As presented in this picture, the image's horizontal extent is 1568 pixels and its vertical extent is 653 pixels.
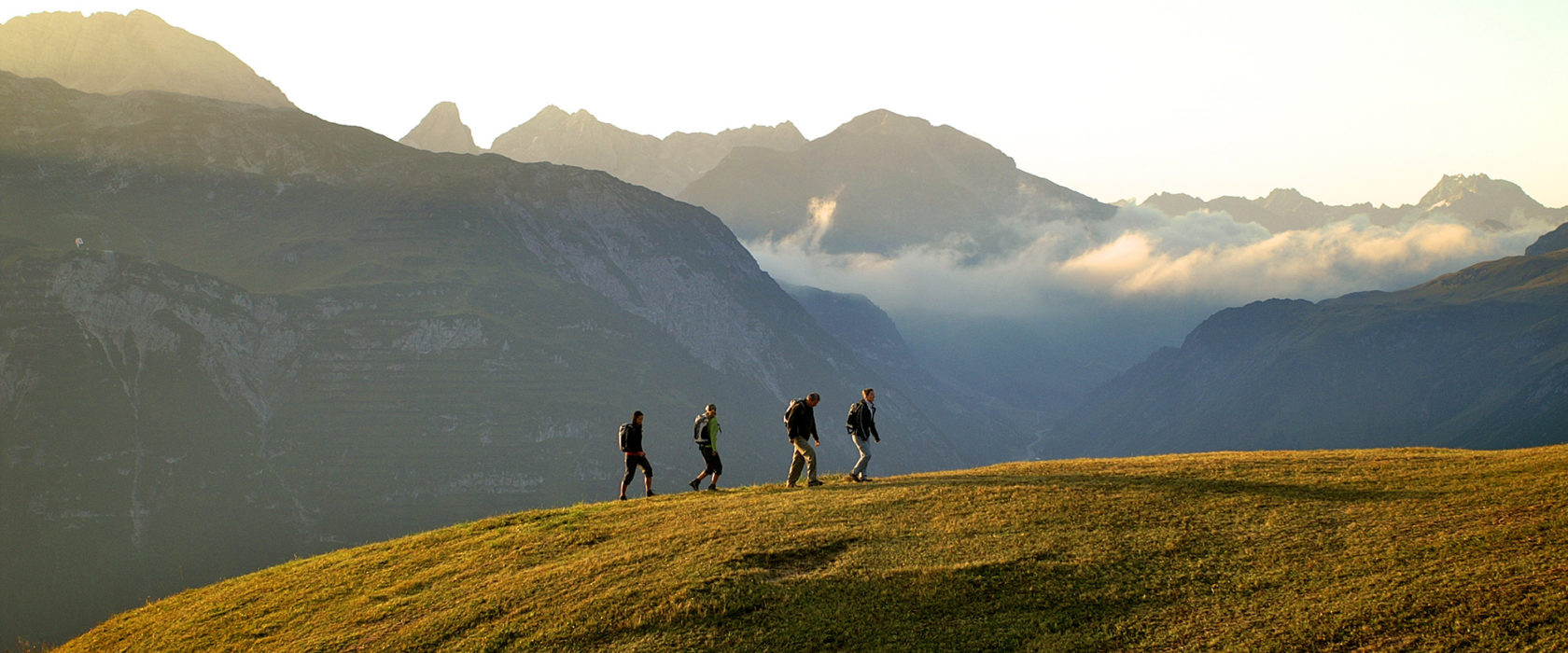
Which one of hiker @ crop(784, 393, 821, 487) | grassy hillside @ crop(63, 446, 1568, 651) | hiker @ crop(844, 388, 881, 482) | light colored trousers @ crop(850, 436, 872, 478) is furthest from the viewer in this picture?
hiker @ crop(844, 388, 881, 482)

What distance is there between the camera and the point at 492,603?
2183cm

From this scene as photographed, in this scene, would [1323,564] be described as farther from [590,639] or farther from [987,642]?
[590,639]

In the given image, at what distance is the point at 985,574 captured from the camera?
2111 centimetres

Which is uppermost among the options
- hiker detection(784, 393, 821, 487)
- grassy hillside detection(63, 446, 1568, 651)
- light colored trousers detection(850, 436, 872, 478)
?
hiker detection(784, 393, 821, 487)

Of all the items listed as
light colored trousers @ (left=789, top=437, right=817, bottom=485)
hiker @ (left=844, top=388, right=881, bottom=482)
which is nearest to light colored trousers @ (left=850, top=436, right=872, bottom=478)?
hiker @ (left=844, top=388, right=881, bottom=482)

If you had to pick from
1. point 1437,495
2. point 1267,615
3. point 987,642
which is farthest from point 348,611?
point 1437,495

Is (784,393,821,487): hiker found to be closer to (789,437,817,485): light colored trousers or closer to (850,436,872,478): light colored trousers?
(789,437,817,485): light colored trousers

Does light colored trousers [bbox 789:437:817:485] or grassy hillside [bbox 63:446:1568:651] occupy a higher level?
light colored trousers [bbox 789:437:817:485]

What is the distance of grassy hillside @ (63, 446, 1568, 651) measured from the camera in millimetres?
17891

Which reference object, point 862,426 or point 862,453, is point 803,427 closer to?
point 862,426

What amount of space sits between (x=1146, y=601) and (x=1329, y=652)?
12.1 feet

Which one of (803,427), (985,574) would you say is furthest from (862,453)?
(985,574)

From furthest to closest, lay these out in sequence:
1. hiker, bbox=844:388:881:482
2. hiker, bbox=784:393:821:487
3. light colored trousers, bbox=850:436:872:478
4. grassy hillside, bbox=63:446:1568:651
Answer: hiker, bbox=844:388:881:482 < light colored trousers, bbox=850:436:872:478 < hiker, bbox=784:393:821:487 < grassy hillside, bbox=63:446:1568:651

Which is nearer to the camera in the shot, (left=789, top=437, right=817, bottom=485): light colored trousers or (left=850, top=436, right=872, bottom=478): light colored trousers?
(left=789, top=437, right=817, bottom=485): light colored trousers
